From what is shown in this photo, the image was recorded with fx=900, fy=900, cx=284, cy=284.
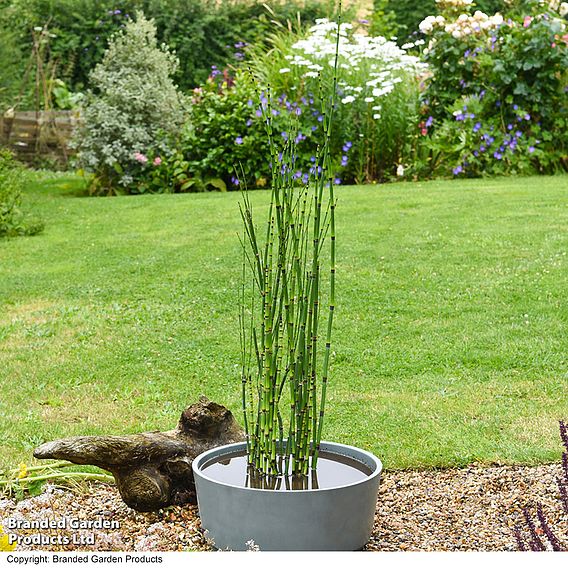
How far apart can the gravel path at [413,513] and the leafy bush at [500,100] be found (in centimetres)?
588

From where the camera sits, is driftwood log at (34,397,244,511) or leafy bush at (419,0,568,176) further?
leafy bush at (419,0,568,176)

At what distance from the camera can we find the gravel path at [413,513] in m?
2.30

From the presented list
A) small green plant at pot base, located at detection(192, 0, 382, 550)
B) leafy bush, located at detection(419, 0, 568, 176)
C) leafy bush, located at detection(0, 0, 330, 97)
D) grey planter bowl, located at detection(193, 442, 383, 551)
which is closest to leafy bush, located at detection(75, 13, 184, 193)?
leafy bush, located at detection(419, 0, 568, 176)

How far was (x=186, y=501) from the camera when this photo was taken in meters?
2.54

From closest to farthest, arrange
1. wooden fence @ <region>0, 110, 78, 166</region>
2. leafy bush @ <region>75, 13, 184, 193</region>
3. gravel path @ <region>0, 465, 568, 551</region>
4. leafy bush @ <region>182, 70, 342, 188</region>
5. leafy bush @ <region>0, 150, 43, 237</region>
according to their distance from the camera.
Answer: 1. gravel path @ <region>0, 465, 568, 551</region>
2. leafy bush @ <region>0, 150, 43, 237</region>
3. leafy bush @ <region>182, 70, 342, 188</region>
4. leafy bush @ <region>75, 13, 184, 193</region>
5. wooden fence @ <region>0, 110, 78, 166</region>

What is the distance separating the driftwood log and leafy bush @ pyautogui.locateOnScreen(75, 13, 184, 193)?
252 inches

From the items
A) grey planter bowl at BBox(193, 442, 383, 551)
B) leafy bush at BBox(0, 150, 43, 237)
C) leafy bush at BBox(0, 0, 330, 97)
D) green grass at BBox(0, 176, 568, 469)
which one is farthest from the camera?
leafy bush at BBox(0, 0, 330, 97)

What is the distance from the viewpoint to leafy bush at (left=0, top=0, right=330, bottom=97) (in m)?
13.4

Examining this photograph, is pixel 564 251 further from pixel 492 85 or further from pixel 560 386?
pixel 492 85

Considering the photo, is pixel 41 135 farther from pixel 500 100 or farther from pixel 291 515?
pixel 291 515

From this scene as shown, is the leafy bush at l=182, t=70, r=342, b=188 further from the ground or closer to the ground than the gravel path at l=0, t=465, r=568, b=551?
further from the ground

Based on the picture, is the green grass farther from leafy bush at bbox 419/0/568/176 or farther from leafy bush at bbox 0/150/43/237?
leafy bush at bbox 419/0/568/176

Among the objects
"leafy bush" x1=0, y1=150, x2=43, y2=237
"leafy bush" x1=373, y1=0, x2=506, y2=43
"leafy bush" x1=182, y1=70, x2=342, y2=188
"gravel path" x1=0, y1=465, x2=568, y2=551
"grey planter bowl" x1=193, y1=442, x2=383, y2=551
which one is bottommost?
"gravel path" x1=0, y1=465, x2=568, y2=551

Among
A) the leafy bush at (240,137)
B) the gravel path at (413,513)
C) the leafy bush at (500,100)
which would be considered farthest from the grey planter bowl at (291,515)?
the leafy bush at (500,100)
